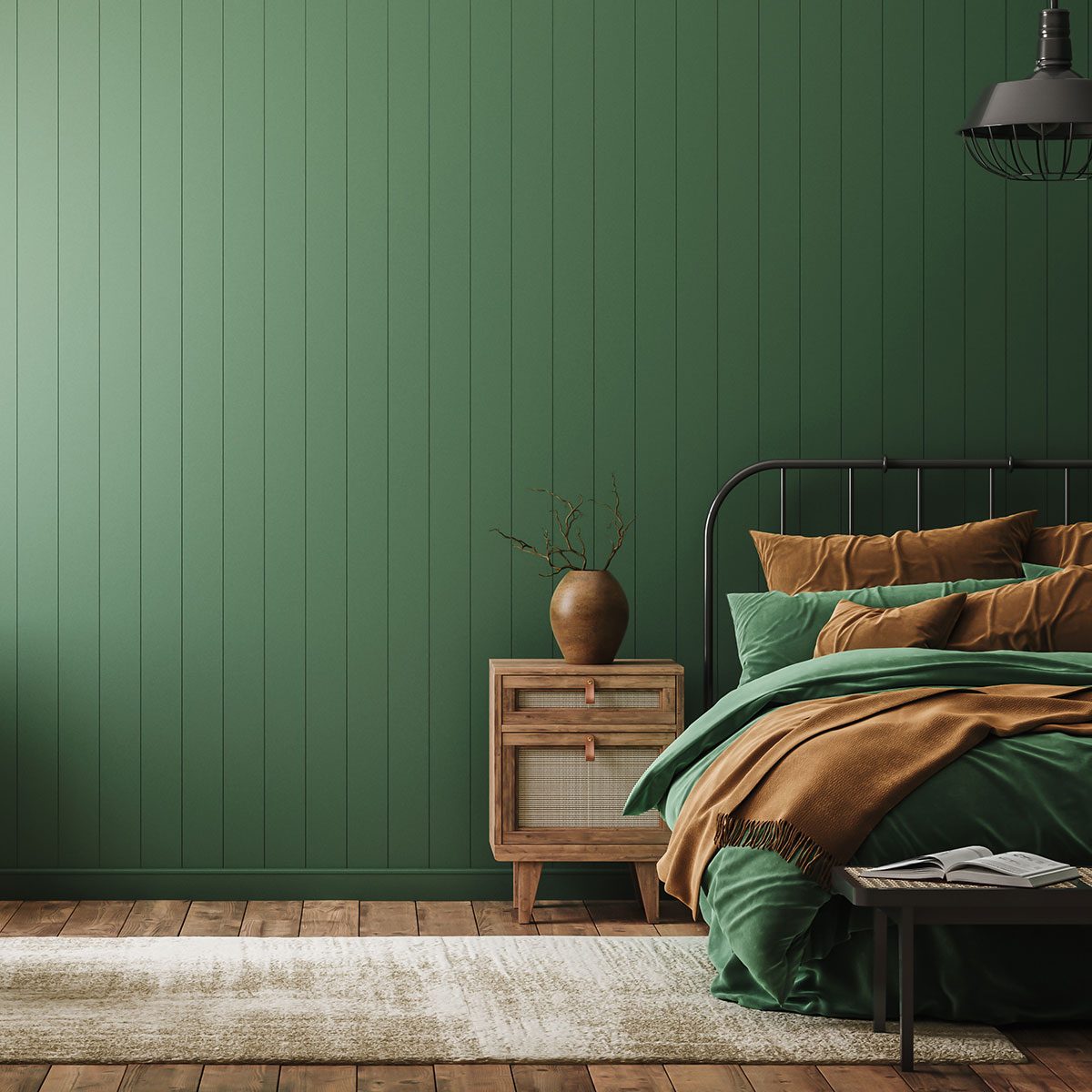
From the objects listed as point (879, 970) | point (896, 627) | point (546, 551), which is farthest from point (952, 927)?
point (546, 551)

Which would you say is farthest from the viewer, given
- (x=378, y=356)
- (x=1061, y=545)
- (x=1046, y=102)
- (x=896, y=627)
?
(x=378, y=356)

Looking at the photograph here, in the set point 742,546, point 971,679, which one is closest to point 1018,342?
point 742,546

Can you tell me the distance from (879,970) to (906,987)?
0.53ft

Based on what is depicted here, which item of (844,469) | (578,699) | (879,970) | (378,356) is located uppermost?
(378,356)

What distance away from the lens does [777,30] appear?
4.25m

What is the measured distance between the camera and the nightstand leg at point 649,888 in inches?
152

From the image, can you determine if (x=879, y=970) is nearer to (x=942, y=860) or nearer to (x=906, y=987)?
(x=906, y=987)

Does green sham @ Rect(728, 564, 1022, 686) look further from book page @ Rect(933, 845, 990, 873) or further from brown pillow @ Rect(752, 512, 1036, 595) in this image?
book page @ Rect(933, 845, 990, 873)

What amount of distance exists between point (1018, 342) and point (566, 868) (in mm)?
2083

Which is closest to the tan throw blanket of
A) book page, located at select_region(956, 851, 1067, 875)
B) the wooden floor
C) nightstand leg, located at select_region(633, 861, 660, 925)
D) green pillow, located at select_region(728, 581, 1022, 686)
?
book page, located at select_region(956, 851, 1067, 875)

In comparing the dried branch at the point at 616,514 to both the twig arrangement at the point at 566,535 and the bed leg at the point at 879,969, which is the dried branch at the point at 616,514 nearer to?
the twig arrangement at the point at 566,535

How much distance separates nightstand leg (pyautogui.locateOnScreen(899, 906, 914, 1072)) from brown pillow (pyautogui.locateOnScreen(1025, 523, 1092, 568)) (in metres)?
1.77

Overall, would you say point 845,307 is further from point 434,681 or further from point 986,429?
point 434,681

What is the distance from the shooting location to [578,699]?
12.6ft
